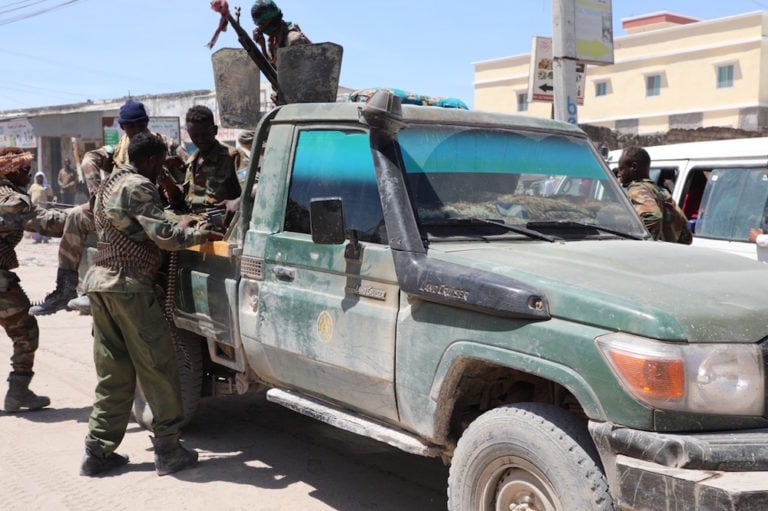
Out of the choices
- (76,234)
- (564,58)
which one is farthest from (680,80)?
(76,234)

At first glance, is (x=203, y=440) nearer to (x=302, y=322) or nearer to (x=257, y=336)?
(x=257, y=336)

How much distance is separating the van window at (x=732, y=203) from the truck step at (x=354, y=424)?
5131mm

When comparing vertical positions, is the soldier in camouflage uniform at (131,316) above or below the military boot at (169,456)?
above

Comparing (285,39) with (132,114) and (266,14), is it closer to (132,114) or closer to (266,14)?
(266,14)

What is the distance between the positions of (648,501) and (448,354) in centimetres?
97

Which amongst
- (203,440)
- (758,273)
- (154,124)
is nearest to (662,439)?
(758,273)

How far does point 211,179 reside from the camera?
5.82 m

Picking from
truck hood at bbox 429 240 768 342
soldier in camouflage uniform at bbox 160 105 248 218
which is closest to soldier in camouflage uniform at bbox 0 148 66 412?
soldier in camouflage uniform at bbox 160 105 248 218

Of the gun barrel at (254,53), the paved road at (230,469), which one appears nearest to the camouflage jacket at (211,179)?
the gun barrel at (254,53)

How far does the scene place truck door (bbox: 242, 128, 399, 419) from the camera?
3688mm

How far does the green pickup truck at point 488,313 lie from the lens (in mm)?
2730

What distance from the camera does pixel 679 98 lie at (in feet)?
123

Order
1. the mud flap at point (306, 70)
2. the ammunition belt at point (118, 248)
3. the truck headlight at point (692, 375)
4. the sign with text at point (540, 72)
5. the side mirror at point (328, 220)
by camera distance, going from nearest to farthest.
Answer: the truck headlight at point (692, 375), the side mirror at point (328, 220), the ammunition belt at point (118, 248), the mud flap at point (306, 70), the sign with text at point (540, 72)

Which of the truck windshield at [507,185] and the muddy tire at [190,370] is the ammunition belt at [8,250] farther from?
the truck windshield at [507,185]
